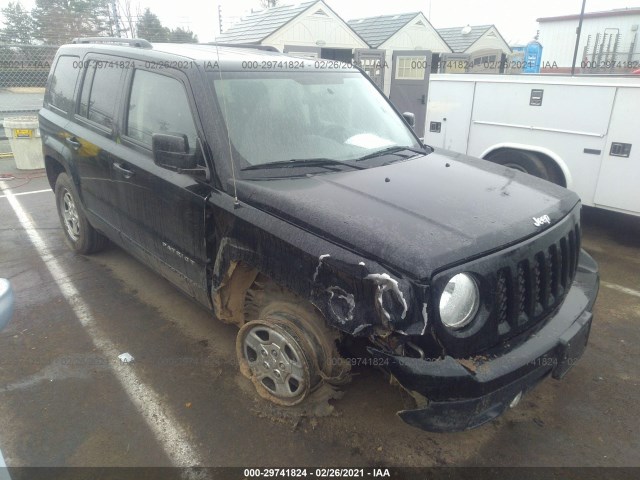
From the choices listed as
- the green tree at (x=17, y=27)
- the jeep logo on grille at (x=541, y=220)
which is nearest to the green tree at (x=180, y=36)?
the green tree at (x=17, y=27)

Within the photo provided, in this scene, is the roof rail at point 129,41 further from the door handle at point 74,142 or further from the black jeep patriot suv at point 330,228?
the door handle at point 74,142

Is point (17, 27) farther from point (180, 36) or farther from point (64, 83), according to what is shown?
point (180, 36)

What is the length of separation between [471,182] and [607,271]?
289 centimetres

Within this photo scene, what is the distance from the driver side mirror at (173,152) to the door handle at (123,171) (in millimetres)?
722

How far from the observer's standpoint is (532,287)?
92.7 inches

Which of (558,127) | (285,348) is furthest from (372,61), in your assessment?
(285,348)

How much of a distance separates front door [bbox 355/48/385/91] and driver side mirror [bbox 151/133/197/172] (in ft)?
40.3

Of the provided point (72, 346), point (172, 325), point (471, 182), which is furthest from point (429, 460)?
point (72, 346)

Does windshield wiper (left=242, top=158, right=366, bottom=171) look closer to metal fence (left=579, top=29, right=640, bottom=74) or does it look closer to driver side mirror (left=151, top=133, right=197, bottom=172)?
driver side mirror (left=151, top=133, right=197, bottom=172)

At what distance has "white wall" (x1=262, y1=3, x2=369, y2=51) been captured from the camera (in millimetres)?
16656

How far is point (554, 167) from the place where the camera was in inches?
224

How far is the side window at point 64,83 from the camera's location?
174 inches

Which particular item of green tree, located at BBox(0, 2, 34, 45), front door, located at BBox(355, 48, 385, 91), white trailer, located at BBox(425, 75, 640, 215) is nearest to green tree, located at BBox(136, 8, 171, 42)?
green tree, located at BBox(0, 2, 34, 45)

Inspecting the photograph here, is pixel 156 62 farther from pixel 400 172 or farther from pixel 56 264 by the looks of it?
pixel 56 264
